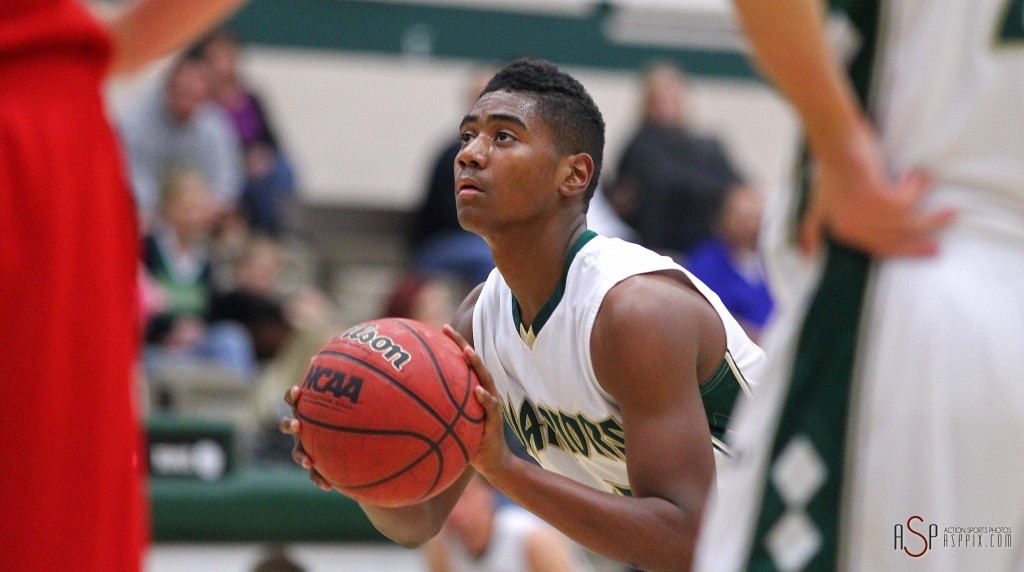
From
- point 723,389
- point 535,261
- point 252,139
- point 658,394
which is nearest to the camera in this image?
point 658,394

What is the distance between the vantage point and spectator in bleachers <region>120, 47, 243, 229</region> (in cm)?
880

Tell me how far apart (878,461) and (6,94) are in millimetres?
1524

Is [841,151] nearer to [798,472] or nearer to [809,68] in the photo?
[809,68]

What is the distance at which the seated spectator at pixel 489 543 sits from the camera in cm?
616

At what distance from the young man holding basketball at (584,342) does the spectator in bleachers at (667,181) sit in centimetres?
498

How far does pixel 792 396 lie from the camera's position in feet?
6.70

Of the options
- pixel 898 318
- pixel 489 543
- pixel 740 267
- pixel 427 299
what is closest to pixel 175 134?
pixel 427 299

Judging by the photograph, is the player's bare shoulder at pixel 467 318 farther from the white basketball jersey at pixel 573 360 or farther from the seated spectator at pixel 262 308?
the seated spectator at pixel 262 308

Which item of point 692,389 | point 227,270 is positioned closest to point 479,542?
point 227,270

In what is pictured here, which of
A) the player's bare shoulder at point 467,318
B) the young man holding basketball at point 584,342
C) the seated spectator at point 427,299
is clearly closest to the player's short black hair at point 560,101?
the young man holding basketball at point 584,342

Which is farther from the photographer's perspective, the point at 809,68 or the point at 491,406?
the point at 491,406

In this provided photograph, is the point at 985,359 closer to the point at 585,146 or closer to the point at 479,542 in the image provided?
the point at 585,146

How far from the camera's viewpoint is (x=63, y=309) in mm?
2283

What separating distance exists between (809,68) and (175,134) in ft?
24.4
